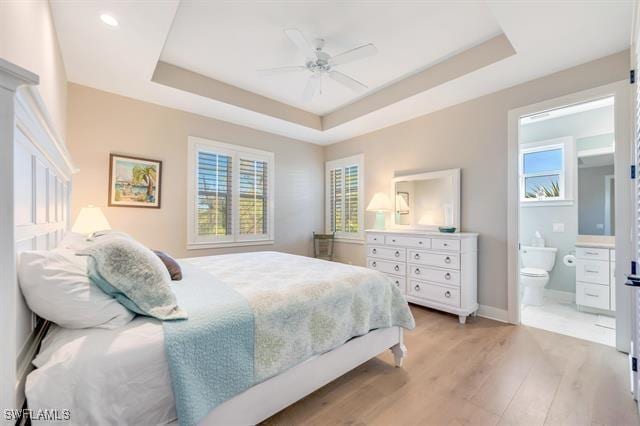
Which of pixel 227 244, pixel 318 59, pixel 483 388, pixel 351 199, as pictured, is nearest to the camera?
pixel 483 388

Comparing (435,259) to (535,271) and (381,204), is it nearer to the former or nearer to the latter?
(381,204)

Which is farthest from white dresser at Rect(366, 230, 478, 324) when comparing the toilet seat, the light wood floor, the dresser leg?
the dresser leg

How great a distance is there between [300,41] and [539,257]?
420 centimetres

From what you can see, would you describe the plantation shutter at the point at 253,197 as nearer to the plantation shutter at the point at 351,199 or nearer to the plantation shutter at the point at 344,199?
the plantation shutter at the point at 344,199

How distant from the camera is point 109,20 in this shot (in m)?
2.12

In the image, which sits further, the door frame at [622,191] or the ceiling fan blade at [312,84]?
the ceiling fan blade at [312,84]

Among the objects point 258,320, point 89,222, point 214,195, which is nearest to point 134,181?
point 89,222

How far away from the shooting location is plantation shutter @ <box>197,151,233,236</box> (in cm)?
391

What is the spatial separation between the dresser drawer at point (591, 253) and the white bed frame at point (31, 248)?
2.80 meters

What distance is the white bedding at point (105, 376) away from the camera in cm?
93

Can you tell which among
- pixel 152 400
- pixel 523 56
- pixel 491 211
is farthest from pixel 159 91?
pixel 491 211

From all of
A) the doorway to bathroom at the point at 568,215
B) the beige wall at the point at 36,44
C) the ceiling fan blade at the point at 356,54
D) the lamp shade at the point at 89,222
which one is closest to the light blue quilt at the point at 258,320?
the lamp shade at the point at 89,222

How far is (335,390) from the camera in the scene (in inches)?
73.8

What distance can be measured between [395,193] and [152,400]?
3711 millimetres
